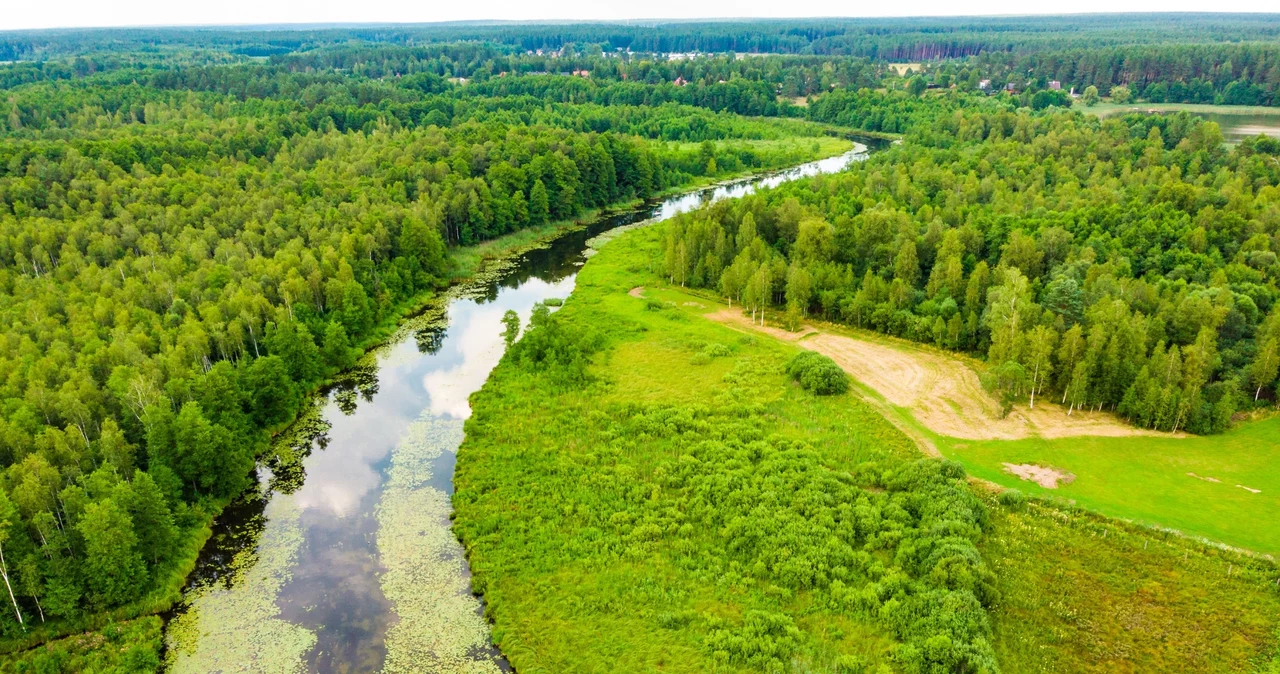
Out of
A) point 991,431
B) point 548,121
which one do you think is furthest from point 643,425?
point 548,121

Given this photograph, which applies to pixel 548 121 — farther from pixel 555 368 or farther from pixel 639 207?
pixel 555 368

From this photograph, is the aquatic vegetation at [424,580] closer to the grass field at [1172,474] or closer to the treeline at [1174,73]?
the grass field at [1172,474]

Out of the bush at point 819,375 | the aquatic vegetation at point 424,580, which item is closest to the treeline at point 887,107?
the bush at point 819,375

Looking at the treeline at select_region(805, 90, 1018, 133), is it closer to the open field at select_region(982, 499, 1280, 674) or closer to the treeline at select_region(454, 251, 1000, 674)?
the treeline at select_region(454, 251, 1000, 674)

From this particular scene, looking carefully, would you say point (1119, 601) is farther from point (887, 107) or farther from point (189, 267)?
point (887, 107)

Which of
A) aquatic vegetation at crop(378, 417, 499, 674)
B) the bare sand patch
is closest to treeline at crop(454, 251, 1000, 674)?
aquatic vegetation at crop(378, 417, 499, 674)

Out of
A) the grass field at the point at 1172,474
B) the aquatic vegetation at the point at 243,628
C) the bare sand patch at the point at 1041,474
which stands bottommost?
the aquatic vegetation at the point at 243,628
